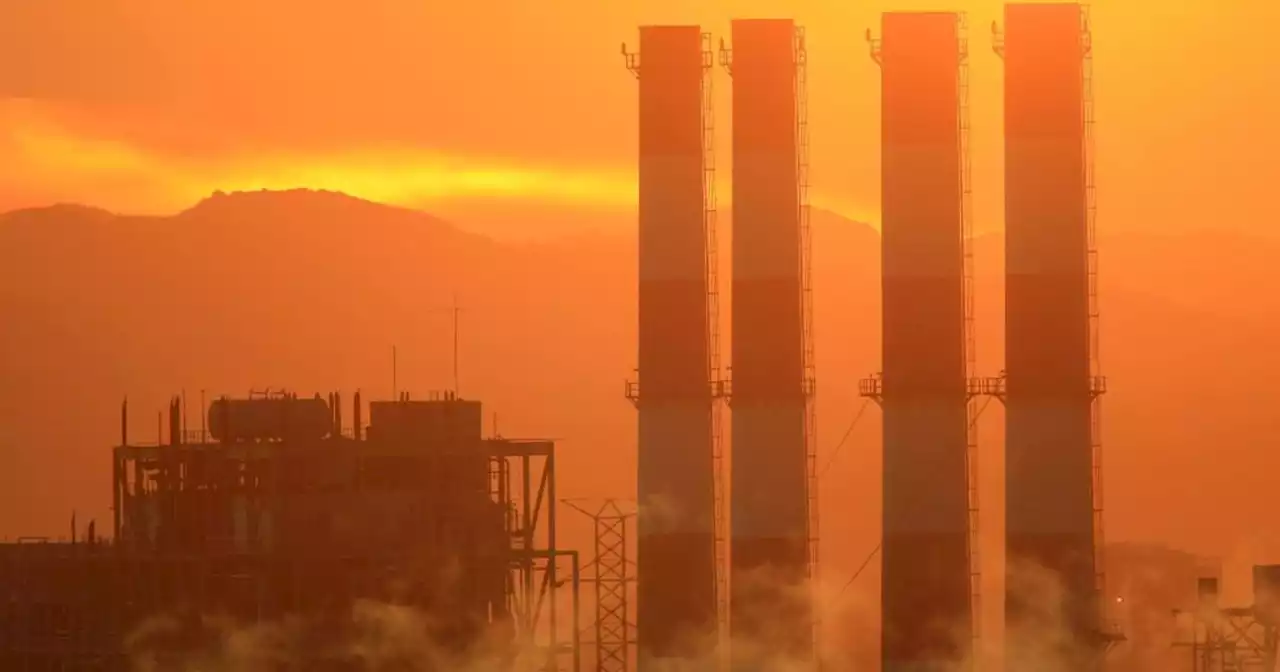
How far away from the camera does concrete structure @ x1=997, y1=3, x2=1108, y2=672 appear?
48.8 m

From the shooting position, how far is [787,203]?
5150 cm

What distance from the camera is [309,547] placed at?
48.9 m

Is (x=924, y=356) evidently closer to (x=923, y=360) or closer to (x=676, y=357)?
(x=923, y=360)

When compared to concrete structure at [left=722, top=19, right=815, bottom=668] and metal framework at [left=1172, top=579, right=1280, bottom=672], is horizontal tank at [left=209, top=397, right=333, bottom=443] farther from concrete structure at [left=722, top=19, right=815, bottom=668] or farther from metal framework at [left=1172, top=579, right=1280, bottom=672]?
metal framework at [left=1172, top=579, right=1280, bottom=672]

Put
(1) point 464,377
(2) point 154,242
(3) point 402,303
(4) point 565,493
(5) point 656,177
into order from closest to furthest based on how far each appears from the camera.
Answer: (5) point 656,177
(4) point 565,493
(1) point 464,377
(3) point 402,303
(2) point 154,242

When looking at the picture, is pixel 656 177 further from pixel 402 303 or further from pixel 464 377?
pixel 402 303

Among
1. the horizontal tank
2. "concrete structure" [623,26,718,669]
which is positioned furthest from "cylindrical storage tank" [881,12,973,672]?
the horizontal tank

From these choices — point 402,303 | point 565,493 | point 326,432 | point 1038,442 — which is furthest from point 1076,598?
point 402,303

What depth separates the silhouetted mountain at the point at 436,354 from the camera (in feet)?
389

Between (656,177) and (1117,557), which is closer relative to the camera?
(656,177)

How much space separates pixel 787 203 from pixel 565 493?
7818 cm

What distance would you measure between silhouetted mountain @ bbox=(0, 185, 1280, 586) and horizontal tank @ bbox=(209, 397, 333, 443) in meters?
28.3

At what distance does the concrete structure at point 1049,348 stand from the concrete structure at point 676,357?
6.61 metres

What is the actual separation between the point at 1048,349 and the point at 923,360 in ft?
8.43
